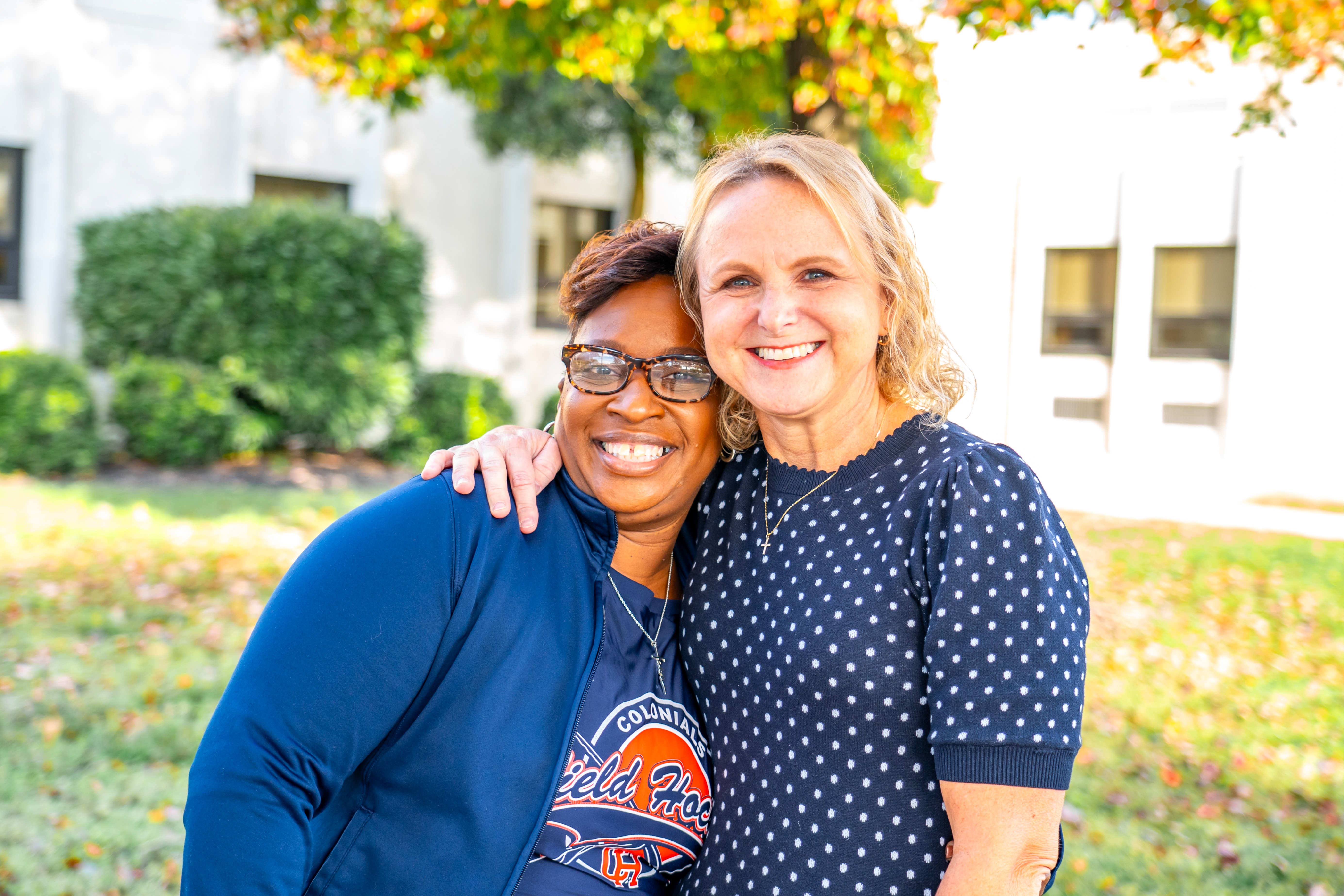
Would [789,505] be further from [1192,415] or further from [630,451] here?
[1192,415]

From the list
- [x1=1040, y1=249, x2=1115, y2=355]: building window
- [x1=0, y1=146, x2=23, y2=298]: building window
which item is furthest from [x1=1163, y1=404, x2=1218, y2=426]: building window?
[x1=0, y1=146, x2=23, y2=298]: building window

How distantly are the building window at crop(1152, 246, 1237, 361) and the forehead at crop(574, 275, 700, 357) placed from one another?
755 inches

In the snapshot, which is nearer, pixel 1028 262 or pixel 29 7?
pixel 29 7

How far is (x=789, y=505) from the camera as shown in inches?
89.7

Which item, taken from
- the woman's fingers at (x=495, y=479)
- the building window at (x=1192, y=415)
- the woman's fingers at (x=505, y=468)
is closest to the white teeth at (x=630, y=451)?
the woman's fingers at (x=505, y=468)

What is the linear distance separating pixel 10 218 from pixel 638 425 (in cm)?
1515

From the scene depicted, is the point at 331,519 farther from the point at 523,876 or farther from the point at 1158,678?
the point at 523,876

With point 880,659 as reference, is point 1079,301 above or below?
above

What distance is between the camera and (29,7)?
14.1 m

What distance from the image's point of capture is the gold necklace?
2.23 metres

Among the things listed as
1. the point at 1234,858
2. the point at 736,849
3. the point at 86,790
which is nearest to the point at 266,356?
the point at 86,790

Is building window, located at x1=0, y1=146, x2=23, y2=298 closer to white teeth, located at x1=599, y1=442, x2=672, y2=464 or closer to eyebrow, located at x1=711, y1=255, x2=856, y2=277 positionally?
white teeth, located at x1=599, y1=442, x2=672, y2=464

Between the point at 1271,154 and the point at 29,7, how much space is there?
698 inches

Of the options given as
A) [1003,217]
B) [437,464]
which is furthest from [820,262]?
[1003,217]
